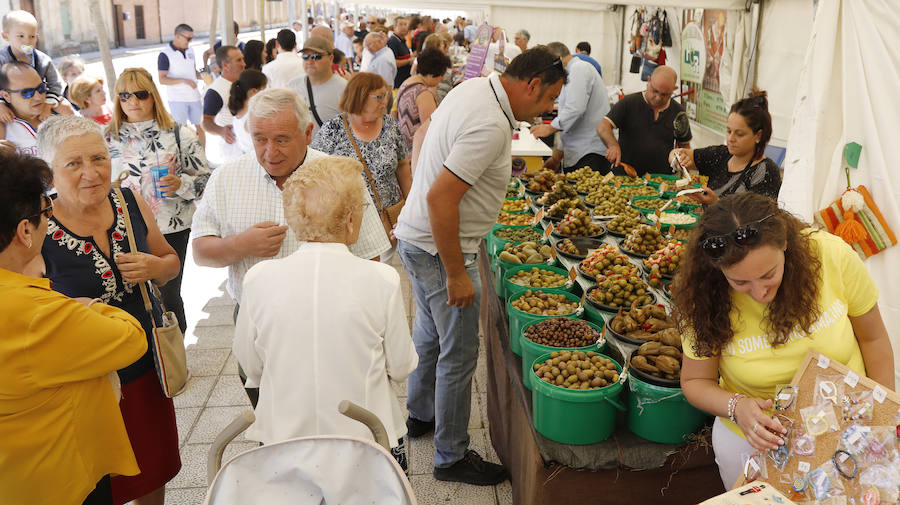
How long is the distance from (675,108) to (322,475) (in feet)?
15.8

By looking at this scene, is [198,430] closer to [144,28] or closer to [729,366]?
[729,366]

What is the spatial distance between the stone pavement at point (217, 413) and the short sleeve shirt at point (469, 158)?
1.17 metres

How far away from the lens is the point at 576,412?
2.21 m

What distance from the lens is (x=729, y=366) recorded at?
1988 mm

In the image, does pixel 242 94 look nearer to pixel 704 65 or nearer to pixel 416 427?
pixel 416 427

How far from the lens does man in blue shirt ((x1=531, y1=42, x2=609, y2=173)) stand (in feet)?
19.2

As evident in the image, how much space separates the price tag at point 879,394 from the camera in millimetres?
1538

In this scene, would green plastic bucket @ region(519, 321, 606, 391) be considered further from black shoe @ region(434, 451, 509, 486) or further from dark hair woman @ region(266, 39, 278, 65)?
dark hair woman @ region(266, 39, 278, 65)

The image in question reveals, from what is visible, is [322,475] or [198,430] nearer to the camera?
[322,475]

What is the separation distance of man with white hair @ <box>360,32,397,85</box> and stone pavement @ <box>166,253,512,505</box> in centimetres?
460

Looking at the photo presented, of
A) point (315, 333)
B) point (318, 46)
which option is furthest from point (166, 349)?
point (318, 46)

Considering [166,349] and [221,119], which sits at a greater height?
[221,119]

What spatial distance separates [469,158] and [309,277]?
1007 millimetres

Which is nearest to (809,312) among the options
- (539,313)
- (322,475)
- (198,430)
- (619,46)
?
(539,313)
